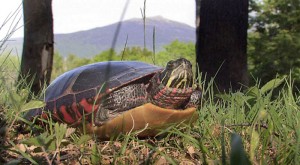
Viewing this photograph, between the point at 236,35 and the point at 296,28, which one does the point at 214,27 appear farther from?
the point at 296,28

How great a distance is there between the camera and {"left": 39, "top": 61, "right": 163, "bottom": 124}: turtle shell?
2338mm

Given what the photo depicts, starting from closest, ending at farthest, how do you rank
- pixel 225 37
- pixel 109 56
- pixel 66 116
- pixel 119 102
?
pixel 109 56, pixel 119 102, pixel 66 116, pixel 225 37

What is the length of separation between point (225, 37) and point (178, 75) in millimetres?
3389

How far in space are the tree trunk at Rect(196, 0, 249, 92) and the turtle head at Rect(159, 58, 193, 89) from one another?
318cm

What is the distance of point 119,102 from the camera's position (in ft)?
7.55

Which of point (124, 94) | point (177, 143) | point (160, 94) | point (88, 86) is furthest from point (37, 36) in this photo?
point (177, 143)

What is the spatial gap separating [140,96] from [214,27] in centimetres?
333

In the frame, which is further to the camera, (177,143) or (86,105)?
(86,105)

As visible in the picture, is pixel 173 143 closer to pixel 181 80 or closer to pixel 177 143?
pixel 177 143

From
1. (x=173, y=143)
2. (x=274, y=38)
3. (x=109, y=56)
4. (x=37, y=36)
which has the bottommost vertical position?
(x=274, y=38)

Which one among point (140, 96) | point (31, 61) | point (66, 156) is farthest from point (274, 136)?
point (31, 61)

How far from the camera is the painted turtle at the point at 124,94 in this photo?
2213 mm

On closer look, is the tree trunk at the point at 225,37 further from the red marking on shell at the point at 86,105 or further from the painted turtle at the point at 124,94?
the red marking on shell at the point at 86,105

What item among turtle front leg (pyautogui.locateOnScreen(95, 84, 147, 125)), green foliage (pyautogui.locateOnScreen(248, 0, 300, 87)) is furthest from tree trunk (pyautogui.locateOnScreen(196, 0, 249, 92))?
green foliage (pyautogui.locateOnScreen(248, 0, 300, 87))
